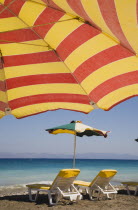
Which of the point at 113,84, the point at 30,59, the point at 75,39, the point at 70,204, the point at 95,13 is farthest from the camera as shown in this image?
the point at 70,204

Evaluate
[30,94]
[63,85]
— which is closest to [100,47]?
[63,85]

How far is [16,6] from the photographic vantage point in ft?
10.9

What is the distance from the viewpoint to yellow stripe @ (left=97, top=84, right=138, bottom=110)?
10.8 ft

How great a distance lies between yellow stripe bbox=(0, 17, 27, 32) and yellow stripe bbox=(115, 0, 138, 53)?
1464mm

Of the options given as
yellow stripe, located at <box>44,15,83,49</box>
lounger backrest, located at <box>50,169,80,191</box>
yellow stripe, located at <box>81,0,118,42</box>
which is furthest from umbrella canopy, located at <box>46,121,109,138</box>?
yellow stripe, located at <box>81,0,118,42</box>

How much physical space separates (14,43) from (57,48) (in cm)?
50

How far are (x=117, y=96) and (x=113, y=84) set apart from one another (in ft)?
0.46

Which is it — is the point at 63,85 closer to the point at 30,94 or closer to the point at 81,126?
the point at 30,94

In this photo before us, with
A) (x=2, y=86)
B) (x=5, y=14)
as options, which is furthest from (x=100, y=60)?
(x=2, y=86)

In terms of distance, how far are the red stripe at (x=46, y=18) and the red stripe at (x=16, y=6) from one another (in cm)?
23

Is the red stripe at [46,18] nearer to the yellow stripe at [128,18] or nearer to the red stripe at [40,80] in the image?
the red stripe at [40,80]

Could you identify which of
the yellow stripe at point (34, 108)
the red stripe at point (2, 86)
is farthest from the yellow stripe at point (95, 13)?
the red stripe at point (2, 86)

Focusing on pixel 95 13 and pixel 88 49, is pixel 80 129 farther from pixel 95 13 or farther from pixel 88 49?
pixel 95 13

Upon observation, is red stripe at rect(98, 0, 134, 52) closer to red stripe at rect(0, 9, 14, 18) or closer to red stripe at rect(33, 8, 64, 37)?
red stripe at rect(33, 8, 64, 37)
